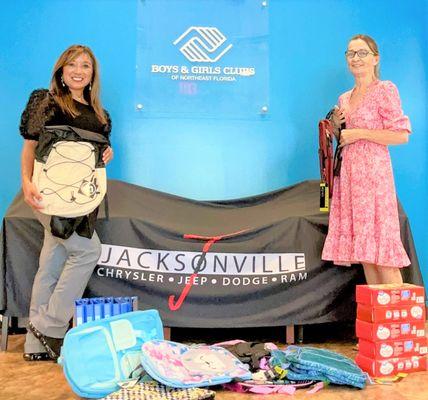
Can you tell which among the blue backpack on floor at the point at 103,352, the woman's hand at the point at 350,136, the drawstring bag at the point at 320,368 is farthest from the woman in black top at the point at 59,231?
the woman's hand at the point at 350,136

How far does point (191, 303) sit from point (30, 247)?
75cm

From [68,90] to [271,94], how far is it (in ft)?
4.38

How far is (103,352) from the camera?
5.34 ft

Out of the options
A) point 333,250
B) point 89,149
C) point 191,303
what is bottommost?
point 191,303

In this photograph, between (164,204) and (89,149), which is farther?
(164,204)

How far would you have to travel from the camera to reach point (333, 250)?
2.19 meters

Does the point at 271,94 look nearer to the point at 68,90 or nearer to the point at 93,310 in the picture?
the point at 68,90

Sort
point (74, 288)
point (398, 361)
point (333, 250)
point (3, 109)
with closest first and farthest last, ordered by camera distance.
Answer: point (398, 361) < point (74, 288) < point (333, 250) < point (3, 109)

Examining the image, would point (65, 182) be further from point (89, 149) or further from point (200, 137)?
point (200, 137)

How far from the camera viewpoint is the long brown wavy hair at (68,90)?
203 cm

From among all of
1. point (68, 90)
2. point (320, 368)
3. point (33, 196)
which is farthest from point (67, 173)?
point (320, 368)

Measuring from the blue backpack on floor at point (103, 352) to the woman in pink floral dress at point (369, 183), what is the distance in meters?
0.93

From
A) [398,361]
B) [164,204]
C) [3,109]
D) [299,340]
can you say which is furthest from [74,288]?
[3,109]

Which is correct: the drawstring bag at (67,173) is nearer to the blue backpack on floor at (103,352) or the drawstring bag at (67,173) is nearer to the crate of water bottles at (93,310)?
the crate of water bottles at (93,310)
